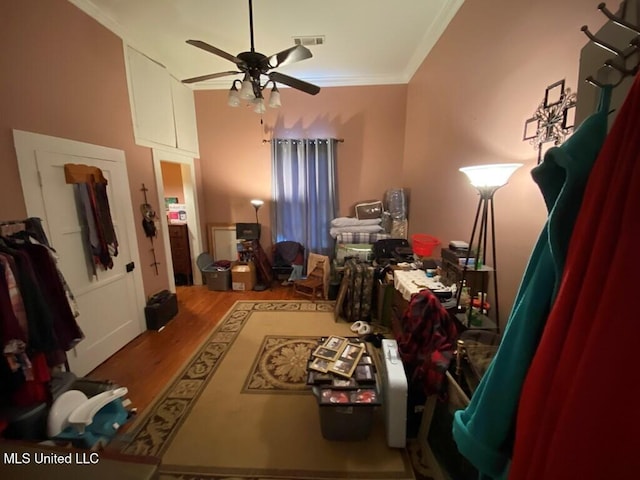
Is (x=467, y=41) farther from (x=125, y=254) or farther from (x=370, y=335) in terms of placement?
(x=125, y=254)

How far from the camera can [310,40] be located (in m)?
2.83

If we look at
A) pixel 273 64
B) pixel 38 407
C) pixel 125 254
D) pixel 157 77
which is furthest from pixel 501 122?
pixel 157 77

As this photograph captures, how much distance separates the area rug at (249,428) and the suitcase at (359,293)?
26.3 inches

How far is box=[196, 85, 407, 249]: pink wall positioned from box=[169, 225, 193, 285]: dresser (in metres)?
0.66

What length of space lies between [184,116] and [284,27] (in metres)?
1.98

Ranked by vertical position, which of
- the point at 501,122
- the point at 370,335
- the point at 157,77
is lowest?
the point at 370,335

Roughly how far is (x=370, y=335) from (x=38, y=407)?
236cm

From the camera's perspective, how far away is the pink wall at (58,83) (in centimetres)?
168

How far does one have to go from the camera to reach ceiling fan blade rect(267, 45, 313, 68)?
6.15ft

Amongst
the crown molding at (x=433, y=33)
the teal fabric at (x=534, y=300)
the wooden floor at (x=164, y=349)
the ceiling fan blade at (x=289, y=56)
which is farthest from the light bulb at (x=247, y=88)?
the wooden floor at (x=164, y=349)

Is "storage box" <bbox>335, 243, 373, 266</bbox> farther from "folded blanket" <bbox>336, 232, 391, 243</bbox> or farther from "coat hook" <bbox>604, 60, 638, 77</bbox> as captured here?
"coat hook" <bbox>604, 60, 638, 77</bbox>

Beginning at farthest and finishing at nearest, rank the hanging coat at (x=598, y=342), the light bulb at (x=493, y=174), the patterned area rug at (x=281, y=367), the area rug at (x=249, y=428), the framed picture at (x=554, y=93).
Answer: the patterned area rug at (x=281, y=367), the area rug at (x=249, y=428), the light bulb at (x=493, y=174), the framed picture at (x=554, y=93), the hanging coat at (x=598, y=342)

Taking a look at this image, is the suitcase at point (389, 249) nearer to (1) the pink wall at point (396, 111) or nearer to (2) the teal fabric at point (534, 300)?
(1) the pink wall at point (396, 111)

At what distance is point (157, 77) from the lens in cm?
312
